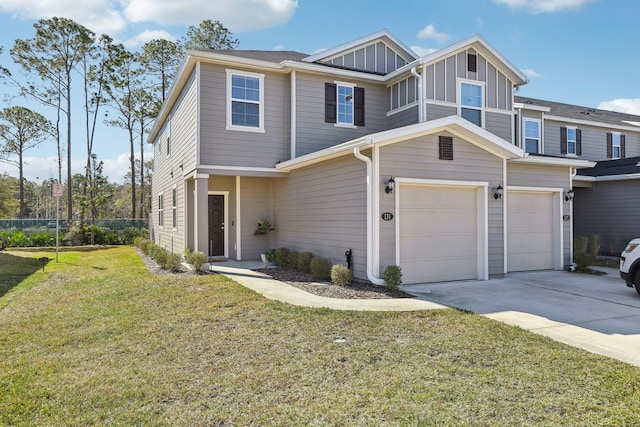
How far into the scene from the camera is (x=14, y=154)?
1194 inches

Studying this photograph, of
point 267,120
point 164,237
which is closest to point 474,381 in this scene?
point 267,120

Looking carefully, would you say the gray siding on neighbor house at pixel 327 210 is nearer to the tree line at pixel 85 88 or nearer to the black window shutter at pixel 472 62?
the black window shutter at pixel 472 62

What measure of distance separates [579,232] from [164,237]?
53.6ft

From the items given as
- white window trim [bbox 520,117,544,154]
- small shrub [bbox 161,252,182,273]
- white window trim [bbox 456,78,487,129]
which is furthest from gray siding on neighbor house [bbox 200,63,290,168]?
white window trim [bbox 520,117,544,154]

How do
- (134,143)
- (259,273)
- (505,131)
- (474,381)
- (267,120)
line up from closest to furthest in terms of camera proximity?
(474,381), (259,273), (267,120), (505,131), (134,143)

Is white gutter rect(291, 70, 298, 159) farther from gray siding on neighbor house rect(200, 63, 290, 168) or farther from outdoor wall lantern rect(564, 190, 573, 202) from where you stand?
outdoor wall lantern rect(564, 190, 573, 202)

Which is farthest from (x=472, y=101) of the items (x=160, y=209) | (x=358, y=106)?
(x=160, y=209)

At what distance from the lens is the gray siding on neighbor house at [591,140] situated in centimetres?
1825

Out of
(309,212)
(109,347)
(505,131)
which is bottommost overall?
(109,347)

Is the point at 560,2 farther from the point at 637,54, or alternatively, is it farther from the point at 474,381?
the point at 474,381

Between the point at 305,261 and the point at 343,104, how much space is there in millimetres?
5011

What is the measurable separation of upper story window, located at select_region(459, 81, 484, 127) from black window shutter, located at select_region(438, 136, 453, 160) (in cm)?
345

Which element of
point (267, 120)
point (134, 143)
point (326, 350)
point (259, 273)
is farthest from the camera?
point (134, 143)

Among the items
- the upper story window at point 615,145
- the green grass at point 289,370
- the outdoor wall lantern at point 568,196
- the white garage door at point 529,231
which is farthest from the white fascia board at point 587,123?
the green grass at point 289,370
